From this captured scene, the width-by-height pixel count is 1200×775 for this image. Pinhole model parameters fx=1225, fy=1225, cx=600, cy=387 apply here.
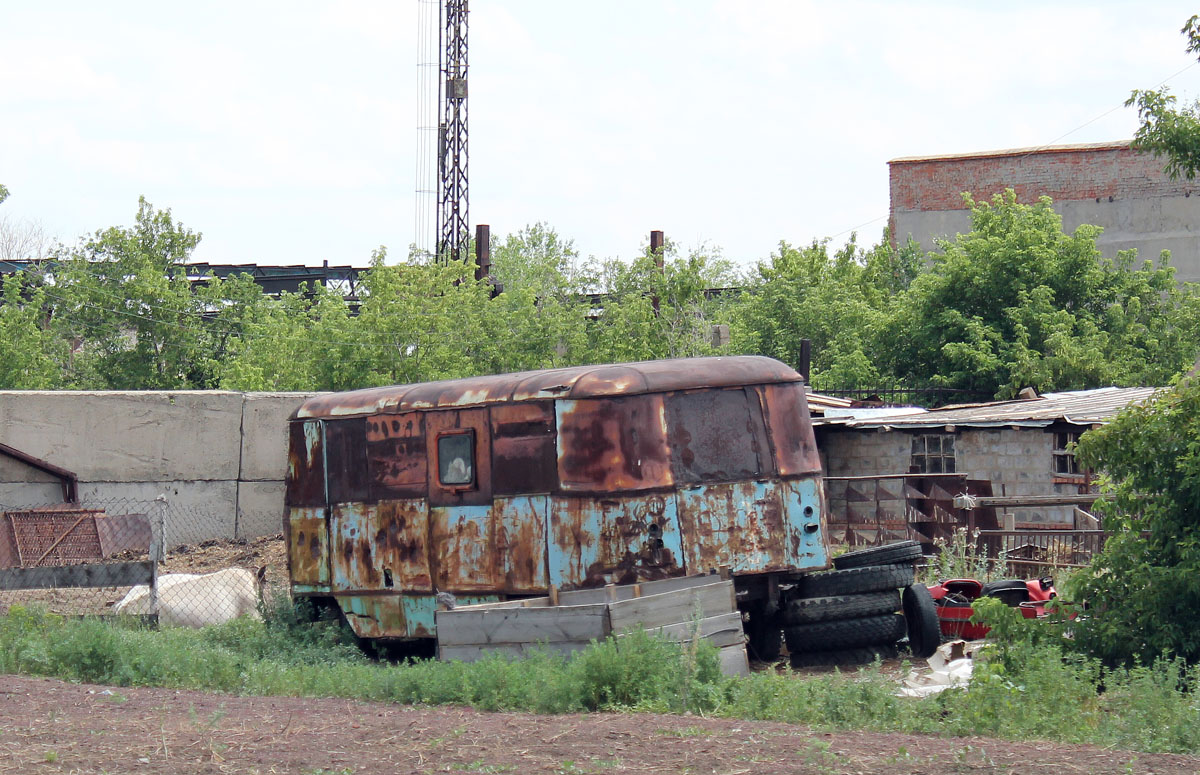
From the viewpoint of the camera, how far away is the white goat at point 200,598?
13.0 m

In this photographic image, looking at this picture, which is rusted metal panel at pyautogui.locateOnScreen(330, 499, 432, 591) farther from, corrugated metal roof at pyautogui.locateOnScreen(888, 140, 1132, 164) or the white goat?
corrugated metal roof at pyautogui.locateOnScreen(888, 140, 1132, 164)

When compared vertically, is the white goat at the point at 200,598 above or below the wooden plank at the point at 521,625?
below

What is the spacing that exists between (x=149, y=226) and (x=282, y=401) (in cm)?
1811

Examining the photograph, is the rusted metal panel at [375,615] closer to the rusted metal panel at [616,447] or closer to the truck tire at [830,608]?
the rusted metal panel at [616,447]

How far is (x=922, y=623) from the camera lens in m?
10.7

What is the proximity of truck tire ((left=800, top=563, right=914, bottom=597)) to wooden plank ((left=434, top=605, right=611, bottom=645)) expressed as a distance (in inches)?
99.5

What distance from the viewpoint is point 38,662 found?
953 cm

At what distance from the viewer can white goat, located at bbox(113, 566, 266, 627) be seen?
12953 millimetres

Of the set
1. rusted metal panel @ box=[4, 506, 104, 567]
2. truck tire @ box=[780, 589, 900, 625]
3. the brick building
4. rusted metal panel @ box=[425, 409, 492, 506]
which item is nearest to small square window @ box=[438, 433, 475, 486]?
rusted metal panel @ box=[425, 409, 492, 506]

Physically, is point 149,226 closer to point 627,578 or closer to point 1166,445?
point 627,578

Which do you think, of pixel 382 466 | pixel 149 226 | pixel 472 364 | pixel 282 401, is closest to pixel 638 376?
pixel 382 466

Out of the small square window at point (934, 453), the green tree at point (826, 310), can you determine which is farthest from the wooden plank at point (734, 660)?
the green tree at point (826, 310)

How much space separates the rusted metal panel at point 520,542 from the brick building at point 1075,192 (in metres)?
32.9

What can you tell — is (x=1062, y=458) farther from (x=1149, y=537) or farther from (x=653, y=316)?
(x=653, y=316)
